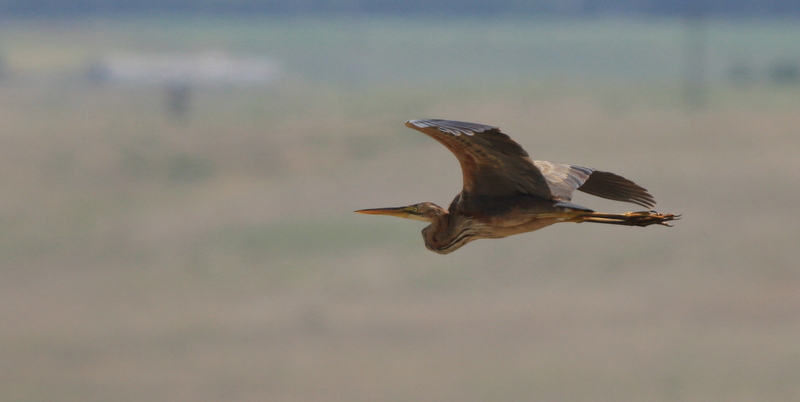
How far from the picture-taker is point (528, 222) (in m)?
10.6

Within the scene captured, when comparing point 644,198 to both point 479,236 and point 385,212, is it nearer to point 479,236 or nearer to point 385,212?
point 479,236

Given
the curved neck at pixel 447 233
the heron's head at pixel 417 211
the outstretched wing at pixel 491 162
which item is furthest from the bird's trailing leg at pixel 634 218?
the heron's head at pixel 417 211

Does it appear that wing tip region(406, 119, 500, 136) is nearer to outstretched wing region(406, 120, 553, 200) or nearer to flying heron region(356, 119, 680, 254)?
outstretched wing region(406, 120, 553, 200)

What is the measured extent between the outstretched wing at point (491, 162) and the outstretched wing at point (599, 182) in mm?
707

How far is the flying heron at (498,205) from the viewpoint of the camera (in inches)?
400

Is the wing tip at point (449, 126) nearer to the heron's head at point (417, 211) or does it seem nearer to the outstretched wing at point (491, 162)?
the outstretched wing at point (491, 162)

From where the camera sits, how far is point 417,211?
35.8ft

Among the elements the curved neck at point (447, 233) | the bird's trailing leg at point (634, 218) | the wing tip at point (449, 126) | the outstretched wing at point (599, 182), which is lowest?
the curved neck at point (447, 233)

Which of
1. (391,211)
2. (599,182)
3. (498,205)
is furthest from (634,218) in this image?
(391,211)

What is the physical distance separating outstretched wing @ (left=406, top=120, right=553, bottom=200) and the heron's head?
0.37 meters

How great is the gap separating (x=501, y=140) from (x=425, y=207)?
1.52m

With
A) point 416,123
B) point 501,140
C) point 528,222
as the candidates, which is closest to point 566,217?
point 528,222

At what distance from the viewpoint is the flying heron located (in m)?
10.1

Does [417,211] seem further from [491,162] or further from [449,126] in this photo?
[449,126]
